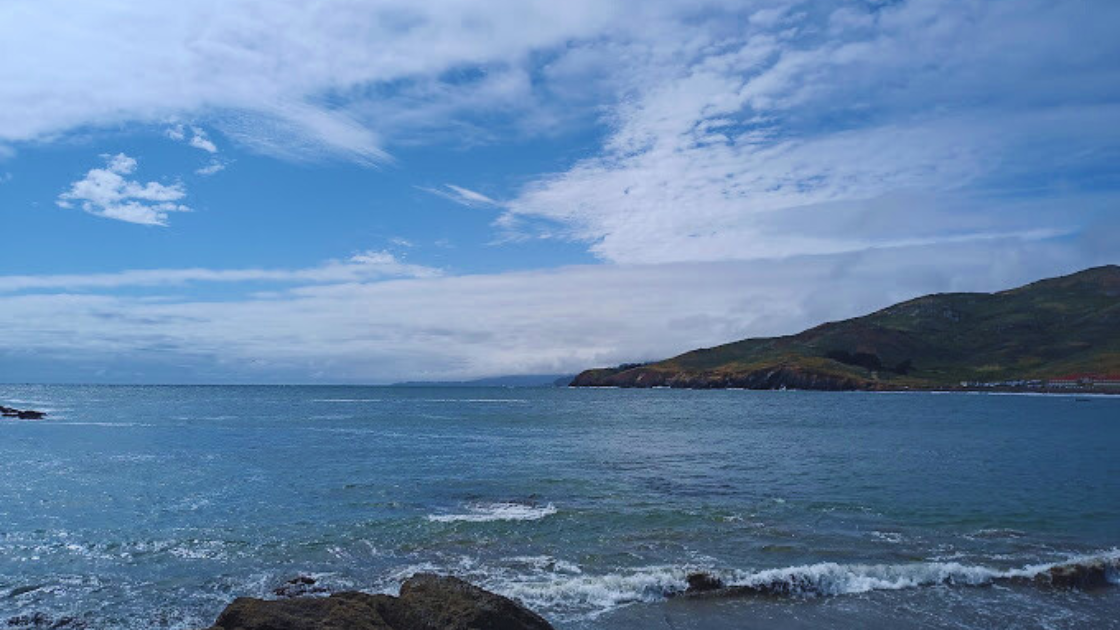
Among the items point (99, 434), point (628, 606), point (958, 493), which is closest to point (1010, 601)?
point (628, 606)

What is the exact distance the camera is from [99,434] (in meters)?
81.8

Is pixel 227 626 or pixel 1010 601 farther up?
pixel 227 626

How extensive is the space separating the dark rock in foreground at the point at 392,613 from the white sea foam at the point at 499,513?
15.8m

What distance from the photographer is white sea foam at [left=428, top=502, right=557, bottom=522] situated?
31969 mm

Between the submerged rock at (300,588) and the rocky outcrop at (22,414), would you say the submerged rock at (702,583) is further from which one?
the rocky outcrop at (22,414)

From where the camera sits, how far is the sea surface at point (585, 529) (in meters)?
20.5

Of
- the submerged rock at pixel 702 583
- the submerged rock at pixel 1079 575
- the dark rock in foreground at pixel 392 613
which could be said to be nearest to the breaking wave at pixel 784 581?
the submerged rock at pixel 1079 575

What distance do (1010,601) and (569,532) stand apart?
1546 centimetres

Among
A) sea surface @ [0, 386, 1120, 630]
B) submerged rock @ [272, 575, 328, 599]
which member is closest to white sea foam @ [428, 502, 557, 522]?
sea surface @ [0, 386, 1120, 630]

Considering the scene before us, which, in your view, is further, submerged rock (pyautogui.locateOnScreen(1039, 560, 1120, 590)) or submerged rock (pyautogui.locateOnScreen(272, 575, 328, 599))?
submerged rock (pyautogui.locateOnScreen(1039, 560, 1120, 590))

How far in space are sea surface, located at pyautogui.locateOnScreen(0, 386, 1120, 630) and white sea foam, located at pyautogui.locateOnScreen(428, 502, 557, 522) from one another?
15 centimetres

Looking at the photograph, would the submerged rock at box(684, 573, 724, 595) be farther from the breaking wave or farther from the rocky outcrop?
the rocky outcrop

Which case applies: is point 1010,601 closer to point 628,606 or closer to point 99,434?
point 628,606

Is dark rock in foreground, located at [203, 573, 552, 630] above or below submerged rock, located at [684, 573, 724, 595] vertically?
above
